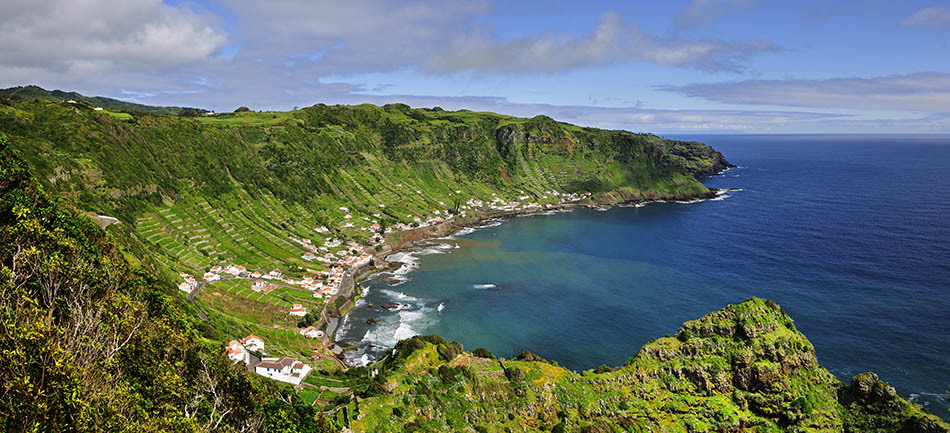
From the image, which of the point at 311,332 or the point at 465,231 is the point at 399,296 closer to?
the point at 311,332

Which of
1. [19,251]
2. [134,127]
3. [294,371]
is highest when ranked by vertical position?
[134,127]

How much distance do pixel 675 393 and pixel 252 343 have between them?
70970 millimetres

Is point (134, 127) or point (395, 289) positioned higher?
point (134, 127)

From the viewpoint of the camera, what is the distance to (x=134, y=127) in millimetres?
151625

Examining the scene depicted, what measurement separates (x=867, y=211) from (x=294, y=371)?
218m

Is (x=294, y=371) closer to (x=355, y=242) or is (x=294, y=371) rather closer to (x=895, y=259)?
(x=355, y=242)

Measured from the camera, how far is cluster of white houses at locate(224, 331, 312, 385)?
2859 inches

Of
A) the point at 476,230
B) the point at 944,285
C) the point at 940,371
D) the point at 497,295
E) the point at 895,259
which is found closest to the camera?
the point at 940,371

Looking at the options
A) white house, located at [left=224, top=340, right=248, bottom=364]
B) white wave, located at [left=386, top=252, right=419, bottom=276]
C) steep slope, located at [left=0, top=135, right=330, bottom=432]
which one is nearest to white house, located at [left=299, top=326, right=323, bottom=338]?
white house, located at [left=224, top=340, right=248, bottom=364]

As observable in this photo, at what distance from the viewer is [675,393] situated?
52125 mm

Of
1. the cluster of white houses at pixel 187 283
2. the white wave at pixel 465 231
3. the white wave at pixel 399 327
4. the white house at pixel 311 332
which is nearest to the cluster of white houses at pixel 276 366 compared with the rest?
the white house at pixel 311 332

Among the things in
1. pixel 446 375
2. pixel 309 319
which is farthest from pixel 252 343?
pixel 446 375

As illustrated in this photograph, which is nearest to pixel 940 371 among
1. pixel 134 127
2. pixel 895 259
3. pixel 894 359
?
pixel 894 359

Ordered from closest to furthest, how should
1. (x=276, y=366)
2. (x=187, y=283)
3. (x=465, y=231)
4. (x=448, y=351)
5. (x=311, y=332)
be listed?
(x=448, y=351) < (x=276, y=366) < (x=311, y=332) < (x=187, y=283) < (x=465, y=231)
